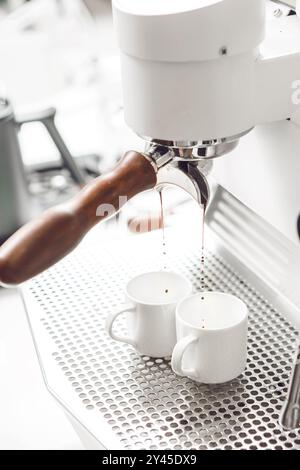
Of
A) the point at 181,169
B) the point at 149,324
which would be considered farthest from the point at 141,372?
the point at 181,169

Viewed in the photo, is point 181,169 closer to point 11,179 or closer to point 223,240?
point 223,240

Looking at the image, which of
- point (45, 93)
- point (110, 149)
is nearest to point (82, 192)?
point (110, 149)

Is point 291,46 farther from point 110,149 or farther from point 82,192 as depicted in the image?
point 110,149

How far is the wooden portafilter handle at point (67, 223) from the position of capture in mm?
542

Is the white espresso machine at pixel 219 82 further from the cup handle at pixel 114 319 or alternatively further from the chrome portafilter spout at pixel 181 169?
the cup handle at pixel 114 319

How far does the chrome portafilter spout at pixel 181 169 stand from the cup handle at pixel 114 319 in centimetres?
10

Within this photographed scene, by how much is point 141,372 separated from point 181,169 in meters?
0.17

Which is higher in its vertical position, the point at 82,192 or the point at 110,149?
the point at 82,192

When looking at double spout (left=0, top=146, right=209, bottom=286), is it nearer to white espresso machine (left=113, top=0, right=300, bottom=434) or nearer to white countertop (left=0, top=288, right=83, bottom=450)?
white espresso machine (left=113, top=0, right=300, bottom=434)

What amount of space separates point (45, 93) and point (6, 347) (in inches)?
24.8

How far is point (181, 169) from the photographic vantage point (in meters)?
0.64

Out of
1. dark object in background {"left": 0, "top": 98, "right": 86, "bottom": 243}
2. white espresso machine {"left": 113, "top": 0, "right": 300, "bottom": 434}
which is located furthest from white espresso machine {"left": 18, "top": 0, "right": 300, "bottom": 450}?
dark object in background {"left": 0, "top": 98, "right": 86, "bottom": 243}

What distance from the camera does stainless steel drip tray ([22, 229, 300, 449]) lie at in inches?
23.9

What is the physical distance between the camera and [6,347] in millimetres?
780
